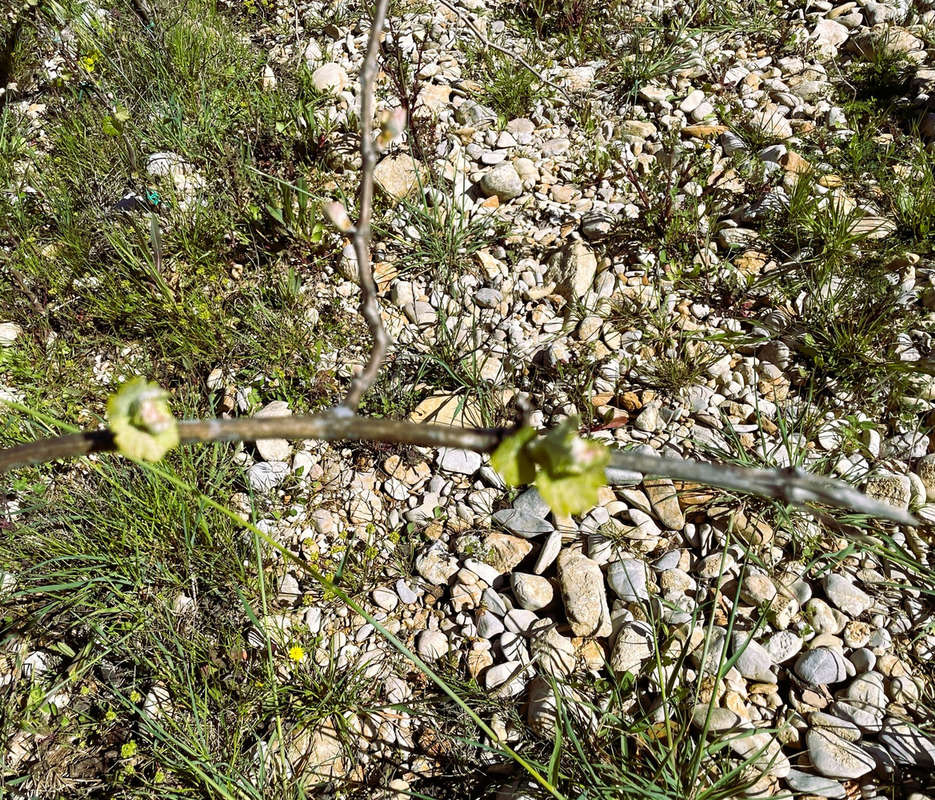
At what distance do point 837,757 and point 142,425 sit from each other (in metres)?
1.86

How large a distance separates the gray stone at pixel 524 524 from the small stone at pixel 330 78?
2.28 m

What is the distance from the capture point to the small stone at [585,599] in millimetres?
2012

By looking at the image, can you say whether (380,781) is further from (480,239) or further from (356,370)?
(480,239)

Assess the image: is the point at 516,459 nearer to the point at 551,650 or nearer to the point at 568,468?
the point at 568,468

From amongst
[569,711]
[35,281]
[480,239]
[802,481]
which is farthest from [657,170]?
[35,281]

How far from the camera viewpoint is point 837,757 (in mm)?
1778

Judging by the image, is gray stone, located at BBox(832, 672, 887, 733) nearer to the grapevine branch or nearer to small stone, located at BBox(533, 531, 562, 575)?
small stone, located at BBox(533, 531, 562, 575)

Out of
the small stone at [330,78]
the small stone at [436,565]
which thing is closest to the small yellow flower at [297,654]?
the small stone at [436,565]

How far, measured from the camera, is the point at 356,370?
2580 mm

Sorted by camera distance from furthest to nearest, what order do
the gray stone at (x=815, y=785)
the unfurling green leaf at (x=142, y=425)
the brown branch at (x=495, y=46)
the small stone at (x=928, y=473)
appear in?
the small stone at (x=928, y=473) → the gray stone at (x=815, y=785) → the brown branch at (x=495, y=46) → the unfurling green leaf at (x=142, y=425)

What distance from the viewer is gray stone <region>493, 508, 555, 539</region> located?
2.21 m

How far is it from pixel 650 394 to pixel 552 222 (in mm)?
897

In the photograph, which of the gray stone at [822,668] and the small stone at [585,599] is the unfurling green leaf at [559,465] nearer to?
the small stone at [585,599]

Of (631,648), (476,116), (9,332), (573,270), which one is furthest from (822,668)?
(9,332)
